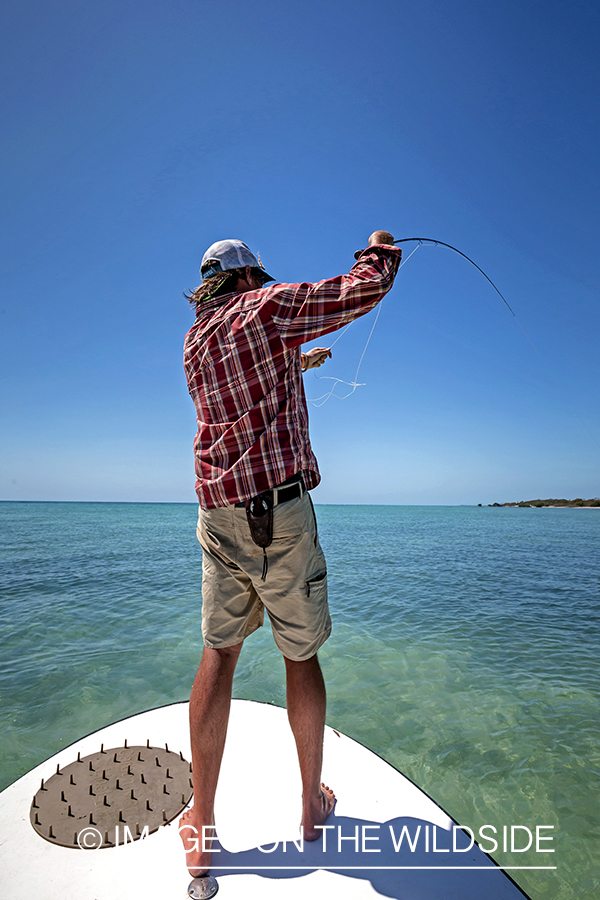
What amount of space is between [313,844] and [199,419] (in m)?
1.69

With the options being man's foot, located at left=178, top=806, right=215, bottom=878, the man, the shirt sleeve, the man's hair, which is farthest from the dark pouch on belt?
man's foot, located at left=178, top=806, right=215, bottom=878

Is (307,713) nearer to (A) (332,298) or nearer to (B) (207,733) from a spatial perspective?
(B) (207,733)

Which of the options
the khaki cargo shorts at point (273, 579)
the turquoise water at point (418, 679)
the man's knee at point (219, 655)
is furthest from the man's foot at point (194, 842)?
the turquoise water at point (418, 679)

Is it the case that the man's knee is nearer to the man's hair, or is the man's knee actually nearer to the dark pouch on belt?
the dark pouch on belt

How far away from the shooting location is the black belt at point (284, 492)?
158cm

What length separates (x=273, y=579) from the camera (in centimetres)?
160

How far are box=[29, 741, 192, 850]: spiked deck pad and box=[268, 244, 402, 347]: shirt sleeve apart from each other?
6.70 ft

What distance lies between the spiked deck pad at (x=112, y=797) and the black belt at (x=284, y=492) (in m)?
1.45

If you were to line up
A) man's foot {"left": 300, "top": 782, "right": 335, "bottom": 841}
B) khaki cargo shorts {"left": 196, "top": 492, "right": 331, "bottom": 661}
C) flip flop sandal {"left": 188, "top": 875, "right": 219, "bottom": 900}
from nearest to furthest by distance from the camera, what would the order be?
flip flop sandal {"left": 188, "top": 875, "right": 219, "bottom": 900}
khaki cargo shorts {"left": 196, "top": 492, "right": 331, "bottom": 661}
man's foot {"left": 300, "top": 782, "right": 335, "bottom": 841}

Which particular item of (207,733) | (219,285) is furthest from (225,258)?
(207,733)

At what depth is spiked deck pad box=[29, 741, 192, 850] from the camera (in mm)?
1800

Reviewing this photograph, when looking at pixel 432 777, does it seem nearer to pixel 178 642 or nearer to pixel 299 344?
pixel 299 344

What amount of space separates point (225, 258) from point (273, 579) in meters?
1.27

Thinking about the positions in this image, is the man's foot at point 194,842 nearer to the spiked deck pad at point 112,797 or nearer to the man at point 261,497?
the man at point 261,497
